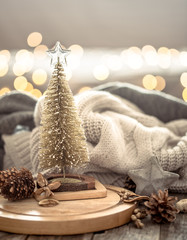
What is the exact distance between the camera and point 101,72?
2.03m

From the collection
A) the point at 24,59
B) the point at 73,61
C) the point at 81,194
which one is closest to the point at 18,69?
the point at 24,59

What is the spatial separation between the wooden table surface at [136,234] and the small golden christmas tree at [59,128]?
17 cm

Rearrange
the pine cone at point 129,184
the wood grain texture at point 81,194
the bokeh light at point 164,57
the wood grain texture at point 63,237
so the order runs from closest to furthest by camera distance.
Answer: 1. the wood grain texture at point 63,237
2. the wood grain texture at point 81,194
3. the pine cone at point 129,184
4. the bokeh light at point 164,57

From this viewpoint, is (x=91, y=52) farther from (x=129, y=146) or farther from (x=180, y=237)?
(x=180, y=237)

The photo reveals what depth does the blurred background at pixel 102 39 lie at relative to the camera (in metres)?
1.93

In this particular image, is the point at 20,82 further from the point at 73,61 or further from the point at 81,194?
the point at 81,194

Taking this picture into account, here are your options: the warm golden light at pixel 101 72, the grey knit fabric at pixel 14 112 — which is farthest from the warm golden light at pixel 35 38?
the grey knit fabric at pixel 14 112

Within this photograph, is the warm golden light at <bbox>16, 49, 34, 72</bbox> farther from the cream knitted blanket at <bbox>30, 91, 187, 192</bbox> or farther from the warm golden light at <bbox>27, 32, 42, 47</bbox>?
the cream knitted blanket at <bbox>30, 91, 187, 192</bbox>

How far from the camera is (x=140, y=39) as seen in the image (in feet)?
6.44

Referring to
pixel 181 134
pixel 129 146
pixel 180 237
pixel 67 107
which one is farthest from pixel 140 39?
pixel 180 237

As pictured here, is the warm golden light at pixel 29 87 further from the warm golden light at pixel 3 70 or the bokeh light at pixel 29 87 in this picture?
the warm golden light at pixel 3 70

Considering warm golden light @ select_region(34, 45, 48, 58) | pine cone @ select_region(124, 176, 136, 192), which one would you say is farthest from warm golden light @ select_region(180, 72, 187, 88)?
pine cone @ select_region(124, 176, 136, 192)

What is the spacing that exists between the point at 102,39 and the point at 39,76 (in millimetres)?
460

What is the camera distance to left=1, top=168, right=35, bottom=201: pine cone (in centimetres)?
59
